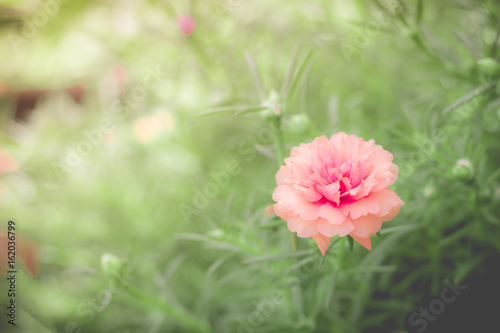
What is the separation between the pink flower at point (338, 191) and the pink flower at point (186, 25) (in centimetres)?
44

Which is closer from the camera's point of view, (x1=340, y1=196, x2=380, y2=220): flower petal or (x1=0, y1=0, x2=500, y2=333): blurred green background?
(x1=340, y1=196, x2=380, y2=220): flower petal

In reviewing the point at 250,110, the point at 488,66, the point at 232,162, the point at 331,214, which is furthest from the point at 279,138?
the point at 232,162

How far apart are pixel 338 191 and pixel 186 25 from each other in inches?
19.5

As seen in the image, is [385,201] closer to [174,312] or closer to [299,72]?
[299,72]

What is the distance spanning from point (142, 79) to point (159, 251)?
429 mm

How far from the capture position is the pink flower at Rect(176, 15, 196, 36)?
681 millimetres

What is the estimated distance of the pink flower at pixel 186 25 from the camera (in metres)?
0.68

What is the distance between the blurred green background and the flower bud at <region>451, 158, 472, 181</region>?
0.12ft

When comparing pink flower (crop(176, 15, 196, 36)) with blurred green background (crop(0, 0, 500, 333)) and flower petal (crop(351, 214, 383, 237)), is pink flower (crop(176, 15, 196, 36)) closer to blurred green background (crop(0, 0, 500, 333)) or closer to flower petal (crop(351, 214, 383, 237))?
blurred green background (crop(0, 0, 500, 333))

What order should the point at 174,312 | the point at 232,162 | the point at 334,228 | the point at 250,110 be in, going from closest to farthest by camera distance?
the point at 334,228, the point at 250,110, the point at 174,312, the point at 232,162

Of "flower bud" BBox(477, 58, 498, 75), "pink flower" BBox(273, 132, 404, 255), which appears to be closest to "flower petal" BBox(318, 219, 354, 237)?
"pink flower" BBox(273, 132, 404, 255)

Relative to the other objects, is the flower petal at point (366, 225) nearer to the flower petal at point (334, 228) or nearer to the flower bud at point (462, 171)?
the flower petal at point (334, 228)

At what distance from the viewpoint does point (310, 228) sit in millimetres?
322

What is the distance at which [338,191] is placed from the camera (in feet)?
1.06
